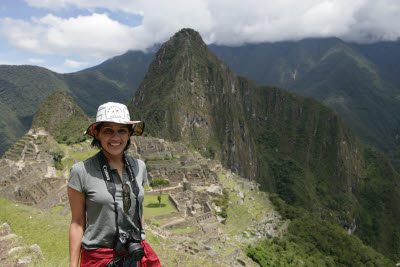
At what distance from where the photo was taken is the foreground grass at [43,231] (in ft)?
27.7

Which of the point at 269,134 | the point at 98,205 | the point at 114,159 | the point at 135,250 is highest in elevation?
the point at 114,159

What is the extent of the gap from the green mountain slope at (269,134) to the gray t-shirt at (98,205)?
98.0m

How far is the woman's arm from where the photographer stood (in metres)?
3.24

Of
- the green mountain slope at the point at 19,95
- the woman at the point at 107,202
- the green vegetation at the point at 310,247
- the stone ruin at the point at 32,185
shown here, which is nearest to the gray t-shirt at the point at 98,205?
the woman at the point at 107,202

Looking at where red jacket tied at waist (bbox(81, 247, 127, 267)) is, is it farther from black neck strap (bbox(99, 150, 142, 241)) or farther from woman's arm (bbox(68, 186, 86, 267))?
black neck strap (bbox(99, 150, 142, 241))

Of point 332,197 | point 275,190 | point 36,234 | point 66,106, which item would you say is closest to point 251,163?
point 275,190

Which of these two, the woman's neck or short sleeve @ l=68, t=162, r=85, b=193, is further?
the woman's neck

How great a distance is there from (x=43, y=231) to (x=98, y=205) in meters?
8.69

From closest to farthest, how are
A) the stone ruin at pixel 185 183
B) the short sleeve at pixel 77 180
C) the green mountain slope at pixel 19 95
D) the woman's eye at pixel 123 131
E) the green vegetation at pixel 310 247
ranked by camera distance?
1. the short sleeve at pixel 77 180
2. the woman's eye at pixel 123 131
3. the stone ruin at pixel 185 183
4. the green vegetation at pixel 310 247
5. the green mountain slope at pixel 19 95

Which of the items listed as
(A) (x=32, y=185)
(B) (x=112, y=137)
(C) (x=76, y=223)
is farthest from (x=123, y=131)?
(A) (x=32, y=185)

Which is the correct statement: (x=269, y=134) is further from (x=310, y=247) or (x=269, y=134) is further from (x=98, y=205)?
(x=98, y=205)

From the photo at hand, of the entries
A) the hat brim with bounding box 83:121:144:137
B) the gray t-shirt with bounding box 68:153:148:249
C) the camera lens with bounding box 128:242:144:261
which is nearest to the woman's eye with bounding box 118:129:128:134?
the hat brim with bounding box 83:121:144:137

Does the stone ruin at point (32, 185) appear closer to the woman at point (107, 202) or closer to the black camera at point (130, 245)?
the woman at point (107, 202)

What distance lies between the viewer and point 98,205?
3.27 meters
